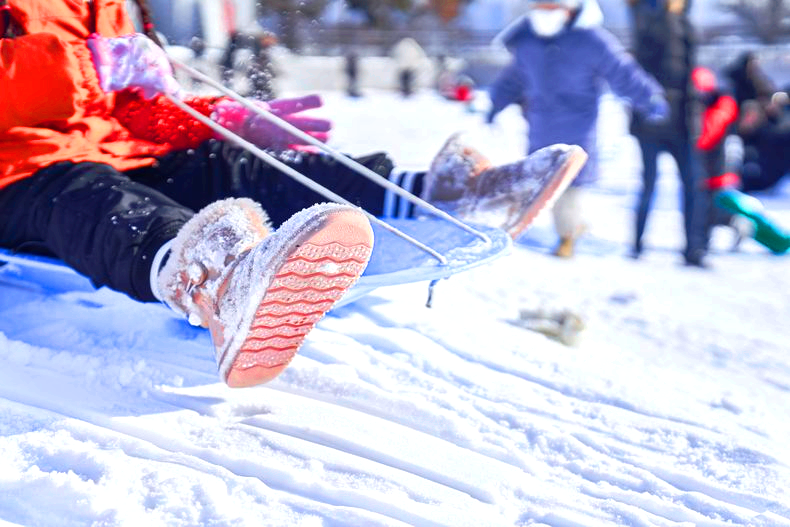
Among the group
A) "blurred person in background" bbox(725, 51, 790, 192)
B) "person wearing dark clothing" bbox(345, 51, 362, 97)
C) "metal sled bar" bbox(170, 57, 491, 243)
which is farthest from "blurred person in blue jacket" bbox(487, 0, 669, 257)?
"person wearing dark clothing" bbox(345, 51, 362, 97)

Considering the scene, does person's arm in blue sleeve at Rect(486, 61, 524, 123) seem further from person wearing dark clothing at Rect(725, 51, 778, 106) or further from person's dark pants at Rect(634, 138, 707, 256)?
person wearing dark clothing at Rect(725, 51, 778, 106)

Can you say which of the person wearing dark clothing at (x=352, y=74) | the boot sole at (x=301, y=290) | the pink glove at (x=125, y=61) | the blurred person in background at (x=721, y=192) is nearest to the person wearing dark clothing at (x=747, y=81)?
the blurred person in background at (x=721, y=192)

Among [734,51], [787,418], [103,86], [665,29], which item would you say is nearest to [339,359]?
[103,86]

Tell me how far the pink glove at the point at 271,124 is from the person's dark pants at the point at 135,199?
0.06 m

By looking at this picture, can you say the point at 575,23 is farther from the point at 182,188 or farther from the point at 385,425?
the point at 385,425

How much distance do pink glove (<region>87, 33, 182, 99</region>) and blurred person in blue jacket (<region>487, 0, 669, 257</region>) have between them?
265cm

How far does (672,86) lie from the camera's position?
4152 mm

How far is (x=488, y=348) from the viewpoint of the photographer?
219cm

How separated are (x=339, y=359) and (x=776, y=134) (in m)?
5.26

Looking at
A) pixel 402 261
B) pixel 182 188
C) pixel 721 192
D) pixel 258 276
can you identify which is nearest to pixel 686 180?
pixel 721 192

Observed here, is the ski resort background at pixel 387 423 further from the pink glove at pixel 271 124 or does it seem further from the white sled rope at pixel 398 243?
the pink glove at pixel 271 124

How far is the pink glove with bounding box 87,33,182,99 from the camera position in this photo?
1.75m

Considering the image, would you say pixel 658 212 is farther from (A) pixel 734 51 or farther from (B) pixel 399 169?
(A) pixel 734 51

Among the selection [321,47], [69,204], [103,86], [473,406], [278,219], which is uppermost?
[103,86]
